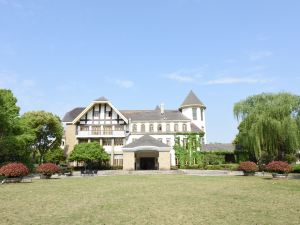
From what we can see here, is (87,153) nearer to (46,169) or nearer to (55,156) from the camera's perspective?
(55,156)

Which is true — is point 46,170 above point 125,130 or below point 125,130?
below

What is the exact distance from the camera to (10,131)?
29.7 m

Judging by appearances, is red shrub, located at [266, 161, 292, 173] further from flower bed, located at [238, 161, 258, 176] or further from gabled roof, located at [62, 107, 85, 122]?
gabled roof, located at [62, 107, 85, 122]

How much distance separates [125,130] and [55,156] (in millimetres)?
11525

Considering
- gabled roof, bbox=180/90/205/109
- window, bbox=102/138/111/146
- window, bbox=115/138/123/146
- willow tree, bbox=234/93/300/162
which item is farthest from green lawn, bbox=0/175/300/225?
gabled roof, bbox=180/90/205/109

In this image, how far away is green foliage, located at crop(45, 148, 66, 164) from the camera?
153ft

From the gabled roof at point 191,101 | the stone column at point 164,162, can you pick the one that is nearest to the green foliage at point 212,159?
the stone column at point 164,162

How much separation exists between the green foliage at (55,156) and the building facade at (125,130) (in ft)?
3.74

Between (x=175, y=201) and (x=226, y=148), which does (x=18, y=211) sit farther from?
(x=226, y=148)

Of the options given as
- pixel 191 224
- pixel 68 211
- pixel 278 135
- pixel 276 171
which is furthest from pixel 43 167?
pixel 278 135

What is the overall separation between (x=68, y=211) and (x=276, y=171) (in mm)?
→ 20824

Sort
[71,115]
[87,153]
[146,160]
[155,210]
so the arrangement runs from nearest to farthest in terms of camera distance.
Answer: [155,210] < [87,153] < [146,160] < [71,115]

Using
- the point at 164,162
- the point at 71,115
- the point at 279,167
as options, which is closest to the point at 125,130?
the point at 164,162

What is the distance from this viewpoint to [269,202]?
1212 centimetres
